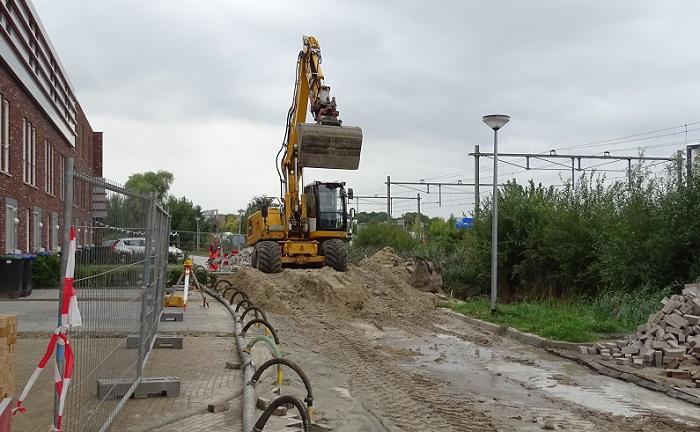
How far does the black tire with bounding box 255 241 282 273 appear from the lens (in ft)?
73.2

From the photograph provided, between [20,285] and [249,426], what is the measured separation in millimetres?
14325

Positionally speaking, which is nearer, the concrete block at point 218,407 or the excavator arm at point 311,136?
the concrete block at point 218,407

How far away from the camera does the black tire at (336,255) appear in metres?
22.8

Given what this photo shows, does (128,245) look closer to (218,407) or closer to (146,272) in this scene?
(146,272)

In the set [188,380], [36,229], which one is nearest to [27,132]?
[36,229]

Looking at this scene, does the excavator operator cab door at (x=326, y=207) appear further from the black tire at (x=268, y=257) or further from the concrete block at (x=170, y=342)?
the concrete block at (x=170, y=342)

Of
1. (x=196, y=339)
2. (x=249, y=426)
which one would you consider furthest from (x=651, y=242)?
(x=249, y=426)

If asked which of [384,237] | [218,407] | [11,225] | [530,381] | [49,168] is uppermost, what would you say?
[49,168]

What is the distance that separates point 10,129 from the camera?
23047 mm

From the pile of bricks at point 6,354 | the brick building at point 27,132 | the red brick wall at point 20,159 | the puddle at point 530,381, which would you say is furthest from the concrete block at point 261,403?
the red brick wall at point 20,159

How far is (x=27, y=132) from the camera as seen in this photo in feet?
85.4

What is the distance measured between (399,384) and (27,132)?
70.3 feet

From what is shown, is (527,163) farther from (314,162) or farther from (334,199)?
(314,162)

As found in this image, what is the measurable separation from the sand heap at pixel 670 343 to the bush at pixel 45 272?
54.1ft
